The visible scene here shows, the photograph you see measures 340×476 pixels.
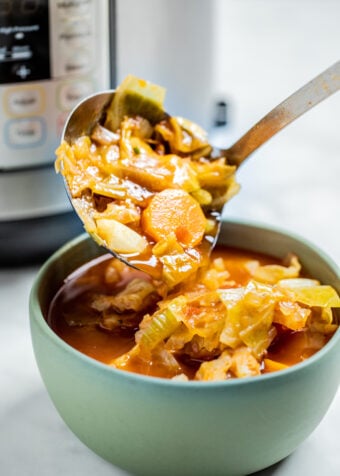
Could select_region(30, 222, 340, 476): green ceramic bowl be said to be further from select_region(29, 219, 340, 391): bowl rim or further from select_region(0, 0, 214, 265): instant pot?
select_region(0, 0, 214, 265): instant pot

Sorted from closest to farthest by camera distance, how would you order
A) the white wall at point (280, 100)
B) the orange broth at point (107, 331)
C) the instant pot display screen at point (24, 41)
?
the orange broth at point (107, 331)
the instant pot display screen at point (24, 41)
the white wall at point (280, 100)

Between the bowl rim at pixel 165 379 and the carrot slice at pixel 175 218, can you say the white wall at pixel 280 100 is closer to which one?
the carrot slice at pixel 175 218

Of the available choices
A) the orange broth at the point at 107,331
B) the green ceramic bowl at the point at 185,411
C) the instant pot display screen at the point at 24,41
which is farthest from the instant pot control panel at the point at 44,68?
the green ceramic bowl at the point at 185,411

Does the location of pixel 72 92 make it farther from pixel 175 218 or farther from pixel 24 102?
pixel 175 218

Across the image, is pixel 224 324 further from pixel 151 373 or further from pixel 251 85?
pixel 251 85

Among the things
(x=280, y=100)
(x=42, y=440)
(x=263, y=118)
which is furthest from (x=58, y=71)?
(x=280, y=100)

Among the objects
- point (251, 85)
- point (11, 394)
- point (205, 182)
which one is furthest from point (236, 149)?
point (251, 85)
